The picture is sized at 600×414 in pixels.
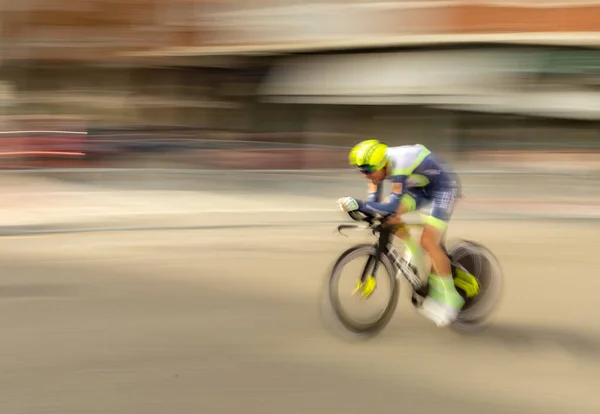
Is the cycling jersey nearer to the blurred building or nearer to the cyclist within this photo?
the cyclist

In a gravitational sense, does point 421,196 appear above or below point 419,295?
above

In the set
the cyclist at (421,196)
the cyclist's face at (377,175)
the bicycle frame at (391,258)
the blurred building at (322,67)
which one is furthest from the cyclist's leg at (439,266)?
the blurred building at (322,67)

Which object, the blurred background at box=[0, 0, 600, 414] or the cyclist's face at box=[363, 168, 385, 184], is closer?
the blurred background at box=[0, 0, 600, 414]

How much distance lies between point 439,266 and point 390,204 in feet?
2.16

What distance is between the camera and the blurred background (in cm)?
561

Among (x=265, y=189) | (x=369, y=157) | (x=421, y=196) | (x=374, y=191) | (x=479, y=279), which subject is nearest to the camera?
(x=369, y=157)

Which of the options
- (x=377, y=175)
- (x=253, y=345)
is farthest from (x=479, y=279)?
(x=253, y=345)

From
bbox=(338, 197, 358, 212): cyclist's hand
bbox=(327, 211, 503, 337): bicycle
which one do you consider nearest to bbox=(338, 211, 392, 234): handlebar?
bbox=(327, 211, 503, 337): bicycle

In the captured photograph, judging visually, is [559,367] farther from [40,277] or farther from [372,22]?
[372,22]

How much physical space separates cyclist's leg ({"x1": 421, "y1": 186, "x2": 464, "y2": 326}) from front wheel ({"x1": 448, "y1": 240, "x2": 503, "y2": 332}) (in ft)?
0.95

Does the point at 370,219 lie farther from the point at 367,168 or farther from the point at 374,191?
the point at 367,168

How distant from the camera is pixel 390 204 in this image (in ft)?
20.2

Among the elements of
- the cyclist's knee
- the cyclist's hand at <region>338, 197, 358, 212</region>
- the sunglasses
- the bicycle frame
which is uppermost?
the sunglasses

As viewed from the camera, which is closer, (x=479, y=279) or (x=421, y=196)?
(x=421, y=196)
